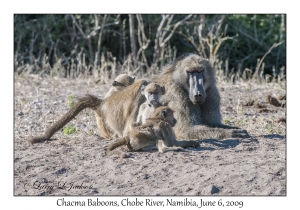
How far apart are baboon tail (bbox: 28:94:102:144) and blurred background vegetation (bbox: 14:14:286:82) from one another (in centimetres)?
524

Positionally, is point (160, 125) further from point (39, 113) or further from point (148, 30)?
point (148, 30)

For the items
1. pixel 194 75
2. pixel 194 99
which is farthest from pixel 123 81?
pixel 194 99

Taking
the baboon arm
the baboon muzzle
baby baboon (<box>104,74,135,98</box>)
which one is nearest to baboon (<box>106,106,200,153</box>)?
the baboon arm

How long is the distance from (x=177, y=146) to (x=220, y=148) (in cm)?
40

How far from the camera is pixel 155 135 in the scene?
4898 mm

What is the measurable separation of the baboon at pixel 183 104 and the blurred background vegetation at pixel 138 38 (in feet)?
17.4

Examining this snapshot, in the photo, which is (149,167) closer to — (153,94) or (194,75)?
(153,94)

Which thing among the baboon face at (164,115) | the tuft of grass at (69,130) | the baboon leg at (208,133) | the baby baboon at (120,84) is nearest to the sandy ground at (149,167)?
the tuft of grass at (69,130)

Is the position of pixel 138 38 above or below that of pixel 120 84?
above

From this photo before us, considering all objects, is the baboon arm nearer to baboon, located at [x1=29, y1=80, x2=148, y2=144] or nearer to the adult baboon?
baboon, located at [x1=29, y1=80, x2=148, y2=144]

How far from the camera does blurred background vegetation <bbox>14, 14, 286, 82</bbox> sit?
38.4ft

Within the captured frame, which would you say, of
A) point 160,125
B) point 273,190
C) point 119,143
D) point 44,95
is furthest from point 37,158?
point 44,95

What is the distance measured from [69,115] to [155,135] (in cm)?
136

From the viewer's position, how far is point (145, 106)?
213 inches
